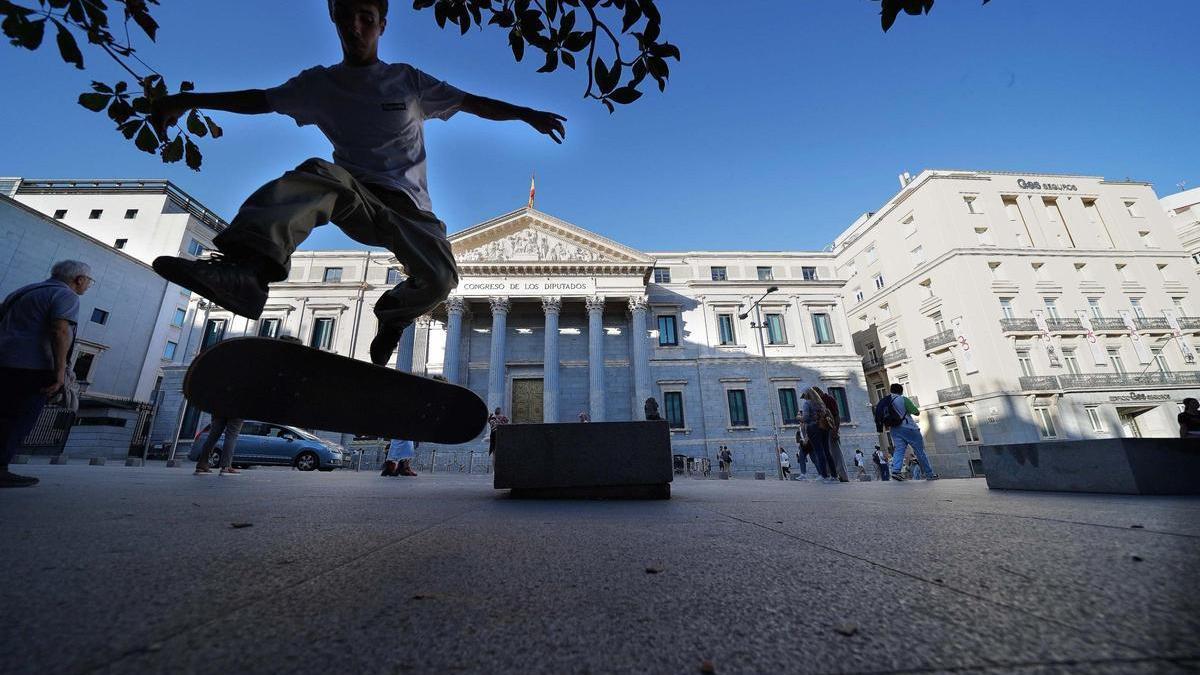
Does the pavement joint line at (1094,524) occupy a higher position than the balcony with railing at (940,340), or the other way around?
the balcony with railing at (940,340)

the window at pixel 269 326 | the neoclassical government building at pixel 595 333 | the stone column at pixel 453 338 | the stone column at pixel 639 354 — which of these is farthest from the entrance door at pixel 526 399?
the window at pixel 269 326

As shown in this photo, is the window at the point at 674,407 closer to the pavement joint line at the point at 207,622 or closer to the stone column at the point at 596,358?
the stone column at the point at 596,358

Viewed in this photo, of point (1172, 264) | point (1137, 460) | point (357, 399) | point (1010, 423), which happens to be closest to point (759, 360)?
point (1010, 423)

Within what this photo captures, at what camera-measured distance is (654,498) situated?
135 inches

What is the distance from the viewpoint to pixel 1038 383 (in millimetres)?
25016

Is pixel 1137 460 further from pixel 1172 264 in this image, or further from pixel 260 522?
pixel 1172 264

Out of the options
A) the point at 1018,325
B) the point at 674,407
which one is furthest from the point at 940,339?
the point at 674,407

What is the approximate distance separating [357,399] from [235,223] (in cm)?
119

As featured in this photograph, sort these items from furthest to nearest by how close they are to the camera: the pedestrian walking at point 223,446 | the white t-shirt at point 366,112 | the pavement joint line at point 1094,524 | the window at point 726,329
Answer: the window at point 726,329
the pedestrian walking at point 223,446
the white t-shirt at point 366,112
the pavement joint line at point 1094,524

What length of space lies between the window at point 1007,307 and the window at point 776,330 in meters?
13.6

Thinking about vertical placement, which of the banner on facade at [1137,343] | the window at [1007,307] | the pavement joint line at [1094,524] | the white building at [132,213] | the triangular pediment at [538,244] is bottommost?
the pavement joint line at [1094,524]

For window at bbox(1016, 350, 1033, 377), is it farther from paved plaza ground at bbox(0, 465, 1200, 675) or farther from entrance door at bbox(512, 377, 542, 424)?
paved plaza ground at bbox(0, 465, 1200, 675)

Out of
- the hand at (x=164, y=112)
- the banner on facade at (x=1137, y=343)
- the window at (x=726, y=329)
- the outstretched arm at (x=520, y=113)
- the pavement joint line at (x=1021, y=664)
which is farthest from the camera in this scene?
the banner on facade at (x=1137, y=343)

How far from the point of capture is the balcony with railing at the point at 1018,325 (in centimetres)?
2627
